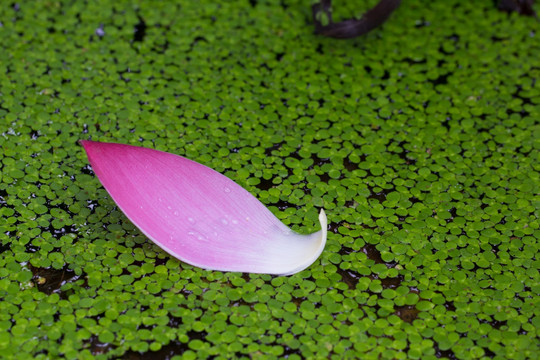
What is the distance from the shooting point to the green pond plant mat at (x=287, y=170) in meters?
1.73

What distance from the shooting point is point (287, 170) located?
212cm

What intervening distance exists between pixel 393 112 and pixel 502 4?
710mm

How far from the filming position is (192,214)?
182 centimetres

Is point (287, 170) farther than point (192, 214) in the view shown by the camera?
Yes

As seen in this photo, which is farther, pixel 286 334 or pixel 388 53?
pixel 388 53

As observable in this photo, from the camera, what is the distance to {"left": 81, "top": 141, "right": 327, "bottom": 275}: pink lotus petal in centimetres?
179

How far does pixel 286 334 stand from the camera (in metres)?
1.72

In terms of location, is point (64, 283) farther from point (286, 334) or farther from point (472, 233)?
point (472, 233)

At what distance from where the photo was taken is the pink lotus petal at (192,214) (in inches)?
70.4

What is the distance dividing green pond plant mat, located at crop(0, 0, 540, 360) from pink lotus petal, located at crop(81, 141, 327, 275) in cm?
5

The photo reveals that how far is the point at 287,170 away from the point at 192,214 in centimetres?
40

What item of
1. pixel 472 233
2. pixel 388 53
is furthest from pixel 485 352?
pixel 388 53

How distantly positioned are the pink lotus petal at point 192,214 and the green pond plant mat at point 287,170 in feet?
0.17

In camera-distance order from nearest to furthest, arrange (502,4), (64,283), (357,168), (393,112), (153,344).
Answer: (153,344) < (64,283) < (357,168) < (393,112) < (502,4)
